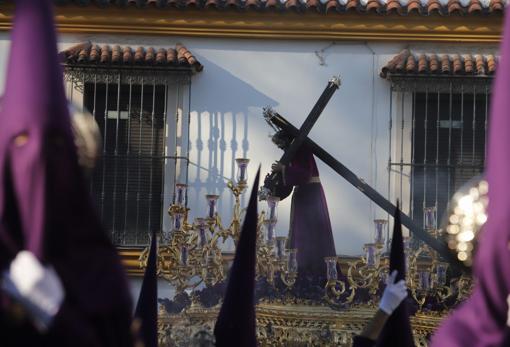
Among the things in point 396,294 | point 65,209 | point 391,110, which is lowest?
point 396,294

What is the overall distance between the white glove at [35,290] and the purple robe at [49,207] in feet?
0.09

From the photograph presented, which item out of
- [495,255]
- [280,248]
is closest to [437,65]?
[280,248]

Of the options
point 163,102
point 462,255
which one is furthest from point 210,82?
point 462,255

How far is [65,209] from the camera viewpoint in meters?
3.54

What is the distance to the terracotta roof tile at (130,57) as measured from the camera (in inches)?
505

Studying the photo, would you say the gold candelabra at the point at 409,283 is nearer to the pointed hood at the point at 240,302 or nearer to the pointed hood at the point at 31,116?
the pointed hood at the point at 240,302

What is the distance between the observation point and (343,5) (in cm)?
1305

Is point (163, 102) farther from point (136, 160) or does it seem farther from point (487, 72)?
point (487, 72)

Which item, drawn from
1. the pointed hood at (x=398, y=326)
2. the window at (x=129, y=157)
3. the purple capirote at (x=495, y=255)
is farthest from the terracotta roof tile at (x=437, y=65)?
the purple capirote at (x=495, y=255)

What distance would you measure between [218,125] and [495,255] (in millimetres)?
9656

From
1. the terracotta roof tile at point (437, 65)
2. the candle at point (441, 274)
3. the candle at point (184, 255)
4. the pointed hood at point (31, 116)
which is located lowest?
the candle at point (441, 274)

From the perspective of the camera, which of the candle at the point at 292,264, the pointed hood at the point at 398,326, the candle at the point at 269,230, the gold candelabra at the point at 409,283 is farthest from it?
the candle at the point at 269,230

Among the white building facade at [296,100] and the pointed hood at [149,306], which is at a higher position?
the white building facade at [296,100]

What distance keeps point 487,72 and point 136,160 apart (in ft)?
12.2
